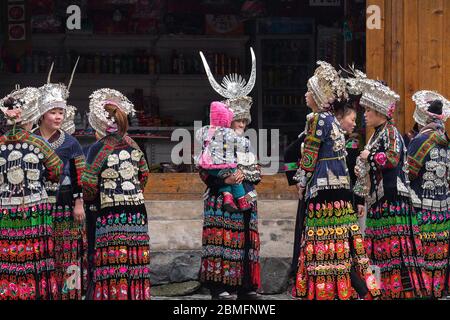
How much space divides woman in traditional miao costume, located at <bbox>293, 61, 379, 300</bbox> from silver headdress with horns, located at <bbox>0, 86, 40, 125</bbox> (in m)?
2.28

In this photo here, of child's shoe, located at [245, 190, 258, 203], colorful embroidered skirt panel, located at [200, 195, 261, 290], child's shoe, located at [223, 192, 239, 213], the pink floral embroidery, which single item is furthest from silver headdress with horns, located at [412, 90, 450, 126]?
child's shoe, located at [223, 192, 239, 213]

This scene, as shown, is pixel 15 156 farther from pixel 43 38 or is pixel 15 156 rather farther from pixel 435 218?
pixel 43 38

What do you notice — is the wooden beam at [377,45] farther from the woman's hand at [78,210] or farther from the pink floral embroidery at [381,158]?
the woman's hand at [78,210]

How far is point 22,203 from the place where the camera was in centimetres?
914

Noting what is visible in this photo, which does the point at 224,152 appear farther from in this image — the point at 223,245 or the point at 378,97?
the point at 378,97

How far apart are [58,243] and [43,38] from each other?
6.14m

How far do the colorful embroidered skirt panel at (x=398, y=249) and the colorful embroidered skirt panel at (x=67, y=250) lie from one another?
2702mm

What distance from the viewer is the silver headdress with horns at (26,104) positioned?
922 centimetres

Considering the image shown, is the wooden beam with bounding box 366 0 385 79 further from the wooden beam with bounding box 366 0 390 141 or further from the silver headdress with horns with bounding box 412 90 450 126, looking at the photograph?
the silver headdress with horns with bounding box 412 90 450 126

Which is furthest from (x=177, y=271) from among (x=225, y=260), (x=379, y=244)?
(x=379, y=244)

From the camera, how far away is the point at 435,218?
10.7m

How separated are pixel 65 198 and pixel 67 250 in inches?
18.4

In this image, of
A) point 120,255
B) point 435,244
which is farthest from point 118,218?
point 435,244

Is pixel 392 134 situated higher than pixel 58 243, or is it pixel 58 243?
pixel 392 134
